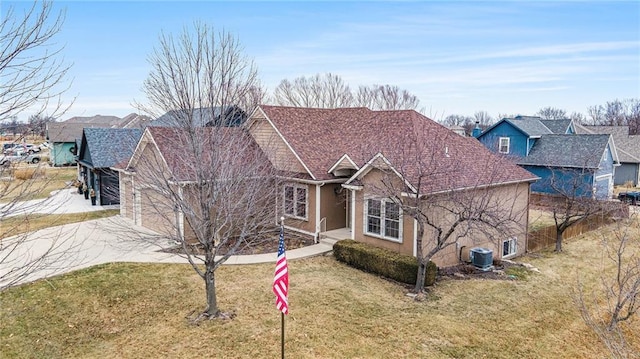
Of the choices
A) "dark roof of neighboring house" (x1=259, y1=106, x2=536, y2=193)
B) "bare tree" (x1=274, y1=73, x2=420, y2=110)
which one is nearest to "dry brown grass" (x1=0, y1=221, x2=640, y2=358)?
"dark roof of neighboring house" (x1=259, y1=106, x2=536, y2=193)

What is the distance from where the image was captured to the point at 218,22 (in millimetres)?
12047

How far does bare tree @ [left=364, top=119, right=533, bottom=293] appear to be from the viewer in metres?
13.1

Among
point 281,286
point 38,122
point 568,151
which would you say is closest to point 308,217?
point 281,286

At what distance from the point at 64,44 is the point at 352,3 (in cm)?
1274

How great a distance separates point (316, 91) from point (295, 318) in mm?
51140

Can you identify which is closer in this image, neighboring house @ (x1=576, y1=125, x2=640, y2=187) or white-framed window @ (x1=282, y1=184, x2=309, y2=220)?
white-framed window @ (x1=282, y1=184, x2=309, y2=220)

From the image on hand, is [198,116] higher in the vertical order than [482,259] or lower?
higher

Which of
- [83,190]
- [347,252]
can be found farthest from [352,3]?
[83,190]

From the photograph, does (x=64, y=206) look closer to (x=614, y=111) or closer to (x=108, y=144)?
(x=108, y=144)

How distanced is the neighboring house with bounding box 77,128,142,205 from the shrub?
15.7 metres

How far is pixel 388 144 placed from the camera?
18562mm

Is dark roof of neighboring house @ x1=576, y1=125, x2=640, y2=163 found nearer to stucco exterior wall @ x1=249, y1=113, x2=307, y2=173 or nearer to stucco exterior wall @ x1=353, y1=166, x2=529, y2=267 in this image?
stucco exterior wall @ x1=353, y1=166, x2=529, y2=267

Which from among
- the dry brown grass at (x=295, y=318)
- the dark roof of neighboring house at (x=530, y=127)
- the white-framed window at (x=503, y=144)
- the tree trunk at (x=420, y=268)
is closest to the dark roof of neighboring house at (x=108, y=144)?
the dry brown grass at (x=295, y=318)

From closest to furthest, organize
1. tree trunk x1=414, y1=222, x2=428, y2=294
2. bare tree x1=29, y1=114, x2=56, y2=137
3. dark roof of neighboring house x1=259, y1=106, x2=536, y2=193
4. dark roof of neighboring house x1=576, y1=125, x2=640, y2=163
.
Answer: bare tree x1=29, y1=114, x2=56, y2=137 → tree trunk x1=414, y1=222, x2=428, y2=294 → dark roof of neighboring house x1=259, y1=106, x2=536, y2=193 → dark roof of neighboring house x1=576, y1=125, x2=640, y2=163
